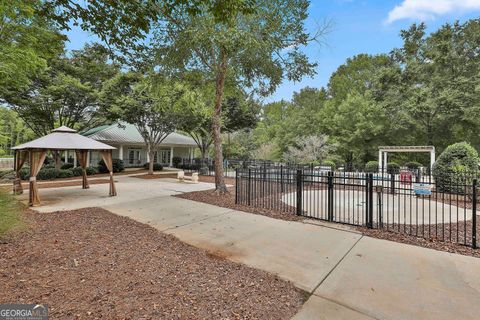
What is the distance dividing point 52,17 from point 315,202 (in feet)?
27.6

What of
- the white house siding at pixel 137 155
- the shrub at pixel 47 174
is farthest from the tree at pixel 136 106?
the white house siding at pixel 137 155

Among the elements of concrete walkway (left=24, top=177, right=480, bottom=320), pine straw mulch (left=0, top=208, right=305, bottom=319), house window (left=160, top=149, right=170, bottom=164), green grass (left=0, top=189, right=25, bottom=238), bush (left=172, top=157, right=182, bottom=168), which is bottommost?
concrete walkway (left=24, top=177, right=480, bottom=320)

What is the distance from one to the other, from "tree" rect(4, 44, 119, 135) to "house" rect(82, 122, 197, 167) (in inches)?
123

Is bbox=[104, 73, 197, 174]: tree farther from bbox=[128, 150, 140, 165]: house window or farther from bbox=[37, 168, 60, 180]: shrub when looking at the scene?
bbox=[128, 150, 140, 165]: house window

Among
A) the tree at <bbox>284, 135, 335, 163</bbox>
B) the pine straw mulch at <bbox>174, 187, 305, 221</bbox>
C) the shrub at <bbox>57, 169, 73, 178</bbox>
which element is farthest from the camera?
the tree at <bbox>284, 135, 335, 163</bbox>

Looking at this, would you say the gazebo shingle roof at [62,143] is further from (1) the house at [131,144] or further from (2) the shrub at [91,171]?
(1) the house at [131,144]

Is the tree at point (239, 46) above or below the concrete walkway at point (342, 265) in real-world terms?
above

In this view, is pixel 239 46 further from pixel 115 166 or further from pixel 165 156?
pixel 165 156

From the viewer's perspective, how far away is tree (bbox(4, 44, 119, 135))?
1526 cm

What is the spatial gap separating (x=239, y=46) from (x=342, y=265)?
6.32 meters

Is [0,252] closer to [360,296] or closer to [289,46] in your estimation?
[360,296]

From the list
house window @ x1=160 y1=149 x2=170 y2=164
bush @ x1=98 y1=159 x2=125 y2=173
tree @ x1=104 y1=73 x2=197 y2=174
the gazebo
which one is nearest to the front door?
house window @ x1=160 y1=149 x2=170 y2=164

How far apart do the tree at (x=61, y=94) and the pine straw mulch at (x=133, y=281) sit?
43.2 ft

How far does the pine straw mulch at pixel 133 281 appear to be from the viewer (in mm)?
2596
